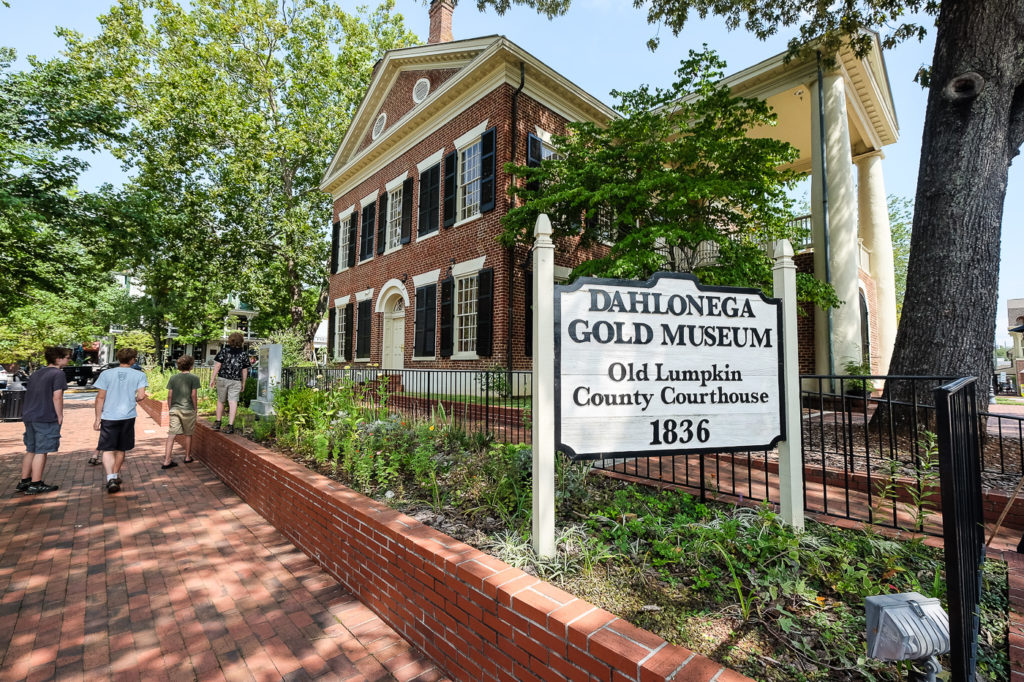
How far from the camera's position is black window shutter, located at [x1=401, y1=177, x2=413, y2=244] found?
14523 millimetres

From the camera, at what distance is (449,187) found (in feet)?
42.9

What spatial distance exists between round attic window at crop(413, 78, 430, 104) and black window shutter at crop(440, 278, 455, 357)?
6.10m

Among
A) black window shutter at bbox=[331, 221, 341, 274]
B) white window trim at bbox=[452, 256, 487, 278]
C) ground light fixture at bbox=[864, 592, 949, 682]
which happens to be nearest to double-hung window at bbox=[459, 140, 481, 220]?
white window trim at bbox=[452, 256, 487, 278]

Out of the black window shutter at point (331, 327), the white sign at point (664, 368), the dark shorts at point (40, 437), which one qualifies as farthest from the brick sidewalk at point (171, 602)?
the black window shutter at point (331, 327)

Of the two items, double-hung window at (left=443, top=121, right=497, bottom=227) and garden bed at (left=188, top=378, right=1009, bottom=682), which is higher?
double-hung window at (left=443, top=121, right=497, bottom=227)

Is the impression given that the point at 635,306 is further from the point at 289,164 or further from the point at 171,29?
the point at 171,29

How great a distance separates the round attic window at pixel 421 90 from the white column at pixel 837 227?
1022 cm

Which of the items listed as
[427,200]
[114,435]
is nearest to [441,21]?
[427,200]

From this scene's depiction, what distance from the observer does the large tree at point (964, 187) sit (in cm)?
583

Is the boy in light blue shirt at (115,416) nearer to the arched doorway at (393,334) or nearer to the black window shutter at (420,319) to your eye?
the black window shutter at (420,319)

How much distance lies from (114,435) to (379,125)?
13.8m

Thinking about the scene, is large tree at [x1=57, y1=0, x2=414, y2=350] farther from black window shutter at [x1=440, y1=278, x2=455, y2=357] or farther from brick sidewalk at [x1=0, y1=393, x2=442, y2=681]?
brick sidewalk at [x1=0, y1=393, x2=442, y2=681]

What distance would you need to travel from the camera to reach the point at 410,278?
46.9 feet

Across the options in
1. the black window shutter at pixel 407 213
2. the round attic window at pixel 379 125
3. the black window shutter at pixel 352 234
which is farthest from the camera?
the black window shutter at pixel 352 234
